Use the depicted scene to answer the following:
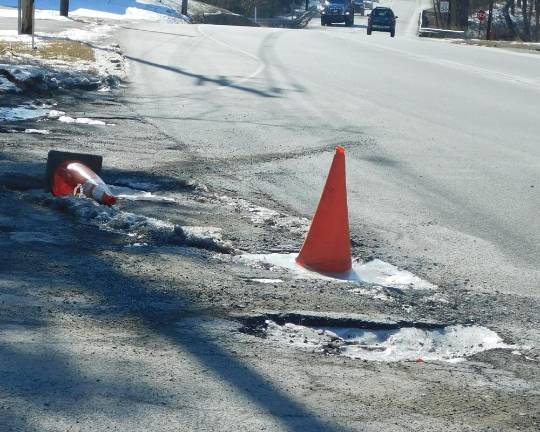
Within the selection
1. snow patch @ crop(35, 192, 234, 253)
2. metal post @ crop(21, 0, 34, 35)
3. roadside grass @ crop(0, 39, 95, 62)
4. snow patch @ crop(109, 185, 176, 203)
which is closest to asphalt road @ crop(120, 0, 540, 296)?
snow patch @ crop(109, 185, 176, 203)

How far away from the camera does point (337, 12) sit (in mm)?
75000

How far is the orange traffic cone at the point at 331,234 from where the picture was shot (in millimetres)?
6805

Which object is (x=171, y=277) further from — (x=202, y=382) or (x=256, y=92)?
(x=256, y=92)

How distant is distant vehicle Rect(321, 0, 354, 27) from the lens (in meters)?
75.0

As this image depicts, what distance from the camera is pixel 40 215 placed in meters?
7.43

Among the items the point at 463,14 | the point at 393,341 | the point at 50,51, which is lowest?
the point at 393,341

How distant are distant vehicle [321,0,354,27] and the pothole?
233ft

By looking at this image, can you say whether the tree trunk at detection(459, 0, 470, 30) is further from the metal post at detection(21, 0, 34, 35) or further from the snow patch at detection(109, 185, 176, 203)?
the snow patch at detection(109, 185, 176, 203)

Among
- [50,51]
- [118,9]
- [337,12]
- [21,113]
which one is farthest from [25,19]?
[337,12]

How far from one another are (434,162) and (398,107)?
18.3 ft

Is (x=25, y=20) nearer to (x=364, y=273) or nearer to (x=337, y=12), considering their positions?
(x=364, y=273)

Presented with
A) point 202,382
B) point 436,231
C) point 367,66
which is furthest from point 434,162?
point 367,66

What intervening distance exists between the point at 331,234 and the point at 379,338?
4.71ft

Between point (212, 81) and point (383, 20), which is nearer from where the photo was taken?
point (212, 81)
